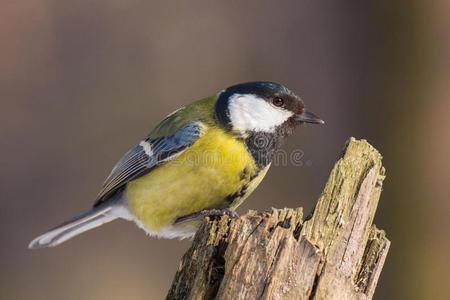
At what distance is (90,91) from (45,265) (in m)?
1.67

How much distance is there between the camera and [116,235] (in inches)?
182

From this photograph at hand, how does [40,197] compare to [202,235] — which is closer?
[202,235]

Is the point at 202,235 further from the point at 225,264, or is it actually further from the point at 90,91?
the point at 90,91

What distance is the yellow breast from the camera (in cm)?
273

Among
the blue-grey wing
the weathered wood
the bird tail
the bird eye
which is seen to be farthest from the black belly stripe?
the bird tail

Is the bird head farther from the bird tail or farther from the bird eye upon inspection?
the bird tail

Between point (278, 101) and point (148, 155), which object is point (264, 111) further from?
point (148, 155)

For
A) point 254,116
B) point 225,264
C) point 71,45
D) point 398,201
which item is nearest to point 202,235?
point 225,264

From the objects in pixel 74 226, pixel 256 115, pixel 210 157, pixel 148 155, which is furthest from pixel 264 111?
pixel 74 226

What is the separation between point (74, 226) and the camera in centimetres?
354

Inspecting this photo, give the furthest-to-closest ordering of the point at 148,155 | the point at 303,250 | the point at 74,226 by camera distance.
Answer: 1. the point at 74,226
2. the point at 148,155
3. the point at 303,250

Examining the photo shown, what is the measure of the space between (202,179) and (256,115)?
1.67ft

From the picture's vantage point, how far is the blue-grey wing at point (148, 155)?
2916 millimetres

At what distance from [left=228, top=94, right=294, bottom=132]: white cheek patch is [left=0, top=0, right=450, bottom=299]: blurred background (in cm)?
174
